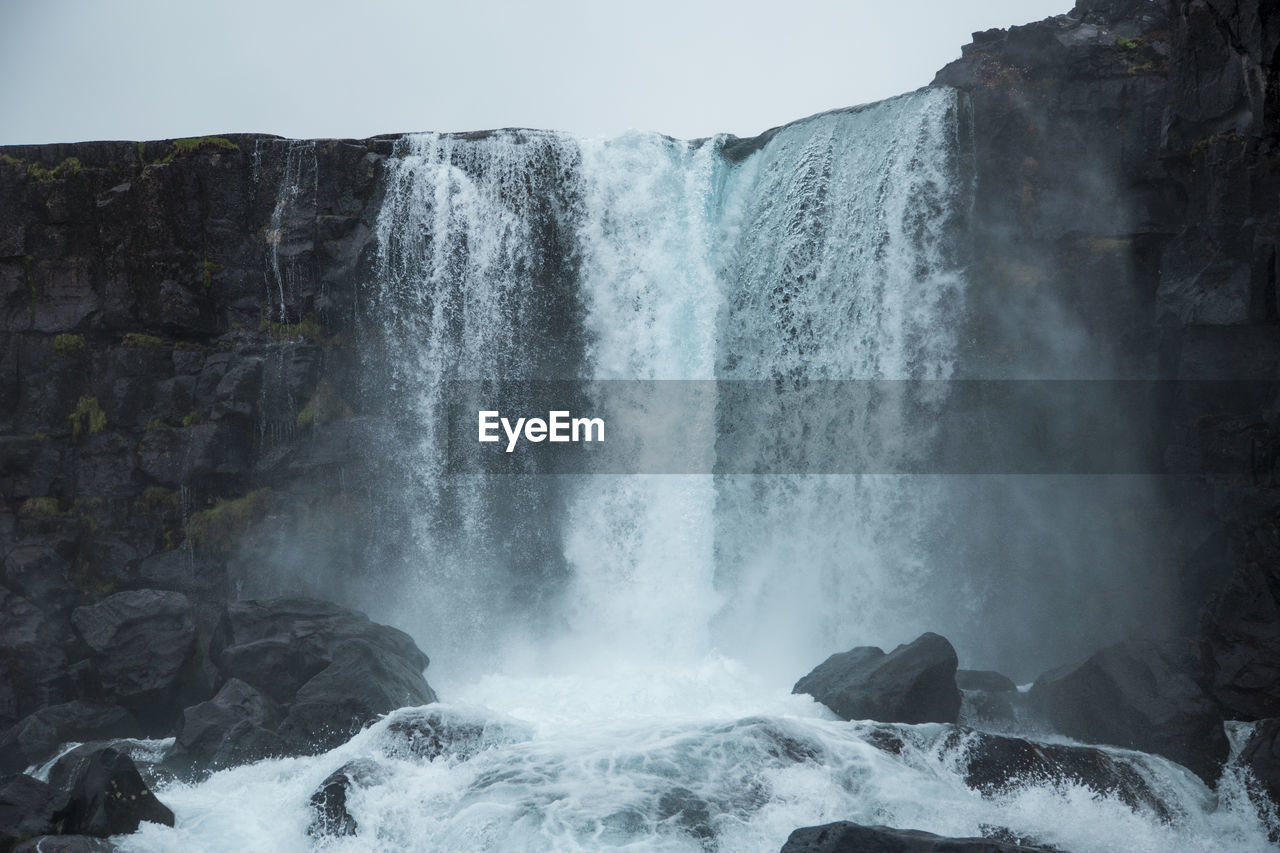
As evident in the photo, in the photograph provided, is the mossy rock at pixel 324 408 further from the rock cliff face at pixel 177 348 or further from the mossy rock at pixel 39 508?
the mossy rock at pixel 39 508

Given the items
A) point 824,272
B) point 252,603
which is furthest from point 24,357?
point 824,272

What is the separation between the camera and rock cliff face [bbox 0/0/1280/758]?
19.2m

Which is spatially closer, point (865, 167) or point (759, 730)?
point (759, 730)

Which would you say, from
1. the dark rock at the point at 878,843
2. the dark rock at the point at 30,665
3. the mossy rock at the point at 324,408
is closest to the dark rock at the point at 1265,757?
the dark rock at the point at 878,843

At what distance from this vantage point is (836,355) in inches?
837

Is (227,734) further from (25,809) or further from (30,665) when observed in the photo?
(30,665)

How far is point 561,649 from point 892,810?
10453 millimetres

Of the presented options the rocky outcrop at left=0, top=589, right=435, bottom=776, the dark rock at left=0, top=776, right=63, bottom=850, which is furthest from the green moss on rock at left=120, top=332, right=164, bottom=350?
the dark rock at left=0, top=776, right=63, bottom=850

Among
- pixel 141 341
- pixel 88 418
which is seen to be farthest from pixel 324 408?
pixel 88 418

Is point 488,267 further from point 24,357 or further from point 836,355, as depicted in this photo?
point 24,357

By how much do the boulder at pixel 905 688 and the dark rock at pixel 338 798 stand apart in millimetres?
7036
